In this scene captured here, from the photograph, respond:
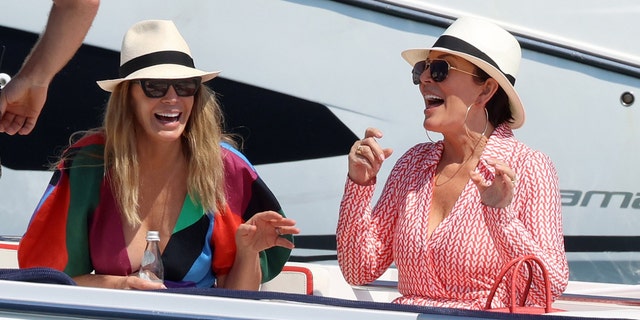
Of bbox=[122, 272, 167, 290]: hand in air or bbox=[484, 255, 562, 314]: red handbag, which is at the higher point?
bbox=[484, 255, 562, 314]: red handbag

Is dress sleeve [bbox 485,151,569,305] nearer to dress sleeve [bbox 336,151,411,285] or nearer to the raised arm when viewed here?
dress sleeve [bbox 336,151,411,285]

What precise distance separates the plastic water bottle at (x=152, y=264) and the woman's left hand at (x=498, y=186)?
2.88 feet

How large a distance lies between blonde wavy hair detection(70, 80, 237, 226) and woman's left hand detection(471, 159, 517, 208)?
824 millimetres

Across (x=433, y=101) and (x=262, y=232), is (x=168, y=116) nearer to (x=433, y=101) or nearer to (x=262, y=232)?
(x=262, y=232)

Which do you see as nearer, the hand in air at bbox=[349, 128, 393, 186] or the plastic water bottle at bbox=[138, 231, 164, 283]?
the hand in air at bbox=[349, 128, 393, 186]

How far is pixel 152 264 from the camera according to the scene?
3.15m

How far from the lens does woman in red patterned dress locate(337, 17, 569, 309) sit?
290 centimetres

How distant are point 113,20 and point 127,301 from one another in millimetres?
2544

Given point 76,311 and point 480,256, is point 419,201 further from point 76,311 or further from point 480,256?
point 76,311

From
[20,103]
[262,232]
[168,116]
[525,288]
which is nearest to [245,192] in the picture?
[262,232]

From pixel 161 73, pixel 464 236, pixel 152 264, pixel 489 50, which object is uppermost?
pixel 489 50

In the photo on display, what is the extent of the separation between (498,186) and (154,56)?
1096 millimetres

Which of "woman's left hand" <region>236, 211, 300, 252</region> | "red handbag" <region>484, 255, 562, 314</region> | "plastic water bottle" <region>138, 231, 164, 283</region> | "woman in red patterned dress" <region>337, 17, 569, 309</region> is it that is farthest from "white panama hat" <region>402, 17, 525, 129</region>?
"plastic water bottle" <region>138, 231, 164, 283</region>

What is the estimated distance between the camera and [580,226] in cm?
493
